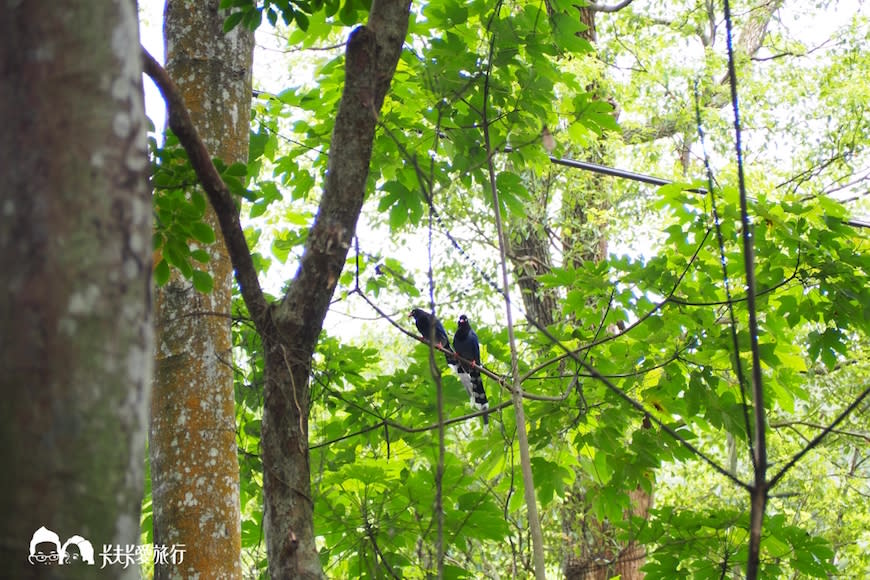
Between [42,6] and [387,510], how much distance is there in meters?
2.24

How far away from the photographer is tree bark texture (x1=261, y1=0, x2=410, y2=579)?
1.59 meters

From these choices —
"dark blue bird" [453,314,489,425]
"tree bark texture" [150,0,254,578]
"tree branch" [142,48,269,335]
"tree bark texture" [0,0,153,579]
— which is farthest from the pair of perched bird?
"tree bark texture" [0,0,153,579]

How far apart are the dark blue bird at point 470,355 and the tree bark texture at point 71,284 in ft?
10.6

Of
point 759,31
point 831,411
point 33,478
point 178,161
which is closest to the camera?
point 33,478

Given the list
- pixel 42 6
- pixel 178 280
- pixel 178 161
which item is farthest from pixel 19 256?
pixel 178 280

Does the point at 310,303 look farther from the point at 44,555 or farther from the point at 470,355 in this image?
the point at 470,355

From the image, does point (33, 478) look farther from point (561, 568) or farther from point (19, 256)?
point (561, 568)

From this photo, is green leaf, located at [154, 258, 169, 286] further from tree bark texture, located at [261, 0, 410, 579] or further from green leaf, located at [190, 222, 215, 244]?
tree bark texture, located at [261, 0, 410, 579]

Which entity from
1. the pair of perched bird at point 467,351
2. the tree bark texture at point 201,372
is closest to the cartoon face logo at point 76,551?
the tree bark texture at point 201,372

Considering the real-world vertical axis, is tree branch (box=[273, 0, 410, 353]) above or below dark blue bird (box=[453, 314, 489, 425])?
below

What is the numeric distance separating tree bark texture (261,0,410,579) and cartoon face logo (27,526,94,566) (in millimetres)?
980

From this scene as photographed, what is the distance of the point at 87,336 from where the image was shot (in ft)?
2.08

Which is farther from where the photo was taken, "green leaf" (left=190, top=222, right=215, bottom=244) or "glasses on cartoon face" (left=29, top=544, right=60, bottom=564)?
"green leaf" (left=190, top=222, right=215, bottom=244)

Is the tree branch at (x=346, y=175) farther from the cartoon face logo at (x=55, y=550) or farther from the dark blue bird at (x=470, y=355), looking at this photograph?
the dark blue bird at (x=470, y=355)
